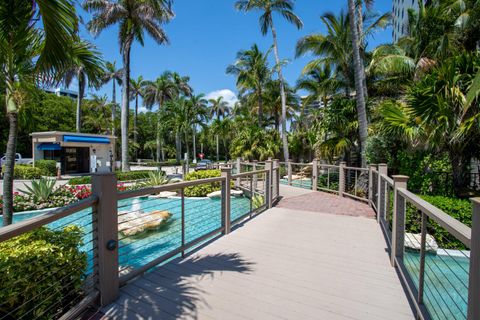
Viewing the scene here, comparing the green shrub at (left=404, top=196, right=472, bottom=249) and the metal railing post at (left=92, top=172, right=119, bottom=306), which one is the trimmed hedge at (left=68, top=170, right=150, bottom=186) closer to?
the metal railing post at (left=92, top=172, right=119, bottom=306)

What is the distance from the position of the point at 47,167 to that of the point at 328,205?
1962cm

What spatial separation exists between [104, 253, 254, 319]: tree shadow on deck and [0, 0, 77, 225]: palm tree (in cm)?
276

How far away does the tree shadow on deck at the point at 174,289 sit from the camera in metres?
2.42

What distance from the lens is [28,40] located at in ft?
11.6

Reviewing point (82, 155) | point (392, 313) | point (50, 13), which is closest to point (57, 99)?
point (82, 155)

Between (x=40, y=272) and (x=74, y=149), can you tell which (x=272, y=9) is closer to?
(x=40, y=272)

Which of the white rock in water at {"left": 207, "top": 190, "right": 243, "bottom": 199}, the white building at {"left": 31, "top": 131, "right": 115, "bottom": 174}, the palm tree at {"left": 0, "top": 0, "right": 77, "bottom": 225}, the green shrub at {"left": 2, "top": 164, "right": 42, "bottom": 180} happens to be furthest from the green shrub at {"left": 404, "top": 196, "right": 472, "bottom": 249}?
the green shrub at {"left": 2, "top": 164, "right": 42, "bottom": 180}

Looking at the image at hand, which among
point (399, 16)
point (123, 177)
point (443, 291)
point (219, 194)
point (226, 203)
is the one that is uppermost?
point (399, 16)

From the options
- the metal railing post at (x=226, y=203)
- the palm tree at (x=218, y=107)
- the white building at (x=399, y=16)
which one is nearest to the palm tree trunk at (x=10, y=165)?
the metal railing post at (x=226, y=203)

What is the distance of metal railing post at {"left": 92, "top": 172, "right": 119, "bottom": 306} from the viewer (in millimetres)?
2439

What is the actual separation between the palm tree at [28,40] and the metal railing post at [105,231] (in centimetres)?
166

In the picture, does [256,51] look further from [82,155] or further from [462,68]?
[82,155]

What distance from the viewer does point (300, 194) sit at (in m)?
9.13

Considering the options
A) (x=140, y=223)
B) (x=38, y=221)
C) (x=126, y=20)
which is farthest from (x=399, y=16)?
(x=38, y=221)
